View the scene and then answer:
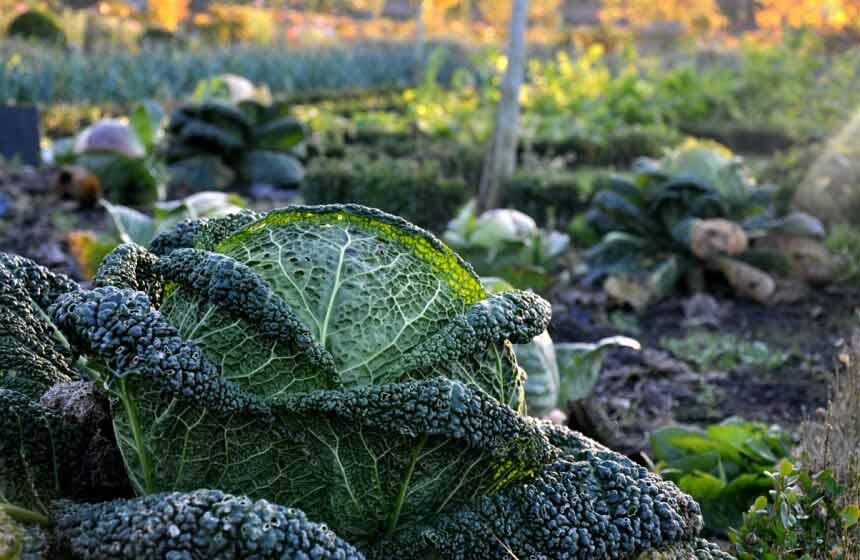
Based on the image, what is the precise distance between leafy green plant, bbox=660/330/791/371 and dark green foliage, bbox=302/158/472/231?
269 centimetres

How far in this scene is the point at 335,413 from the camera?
2.00 m

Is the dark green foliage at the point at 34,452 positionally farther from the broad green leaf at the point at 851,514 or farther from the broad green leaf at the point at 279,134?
the broad green leaf at the point at 279,134

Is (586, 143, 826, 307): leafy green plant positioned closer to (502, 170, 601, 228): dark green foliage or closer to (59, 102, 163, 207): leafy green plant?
(502, 170, 601, 228): dark green foliage

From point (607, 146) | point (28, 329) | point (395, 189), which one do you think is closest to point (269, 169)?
point (395, 189)

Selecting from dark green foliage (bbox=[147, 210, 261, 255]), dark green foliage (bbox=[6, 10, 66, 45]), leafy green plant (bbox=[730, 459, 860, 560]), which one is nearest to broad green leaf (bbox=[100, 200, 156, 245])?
dark green foliage (bbox=[147, 210, 261, 255])

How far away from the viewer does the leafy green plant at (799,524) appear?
2494 mm

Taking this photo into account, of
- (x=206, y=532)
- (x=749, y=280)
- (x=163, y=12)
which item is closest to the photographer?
(x=206, y=532)

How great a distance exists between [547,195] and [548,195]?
0.01 meters

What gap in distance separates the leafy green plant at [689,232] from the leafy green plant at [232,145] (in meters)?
3.82

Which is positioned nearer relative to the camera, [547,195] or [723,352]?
[723,352]

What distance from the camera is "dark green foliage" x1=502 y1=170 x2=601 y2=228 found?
28.1 ft

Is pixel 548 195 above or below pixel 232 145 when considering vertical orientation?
below

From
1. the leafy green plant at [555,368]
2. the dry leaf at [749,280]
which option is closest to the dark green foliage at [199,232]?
the leafy green plant at [555,368]

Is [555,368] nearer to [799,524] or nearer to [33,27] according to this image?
[799,524]
